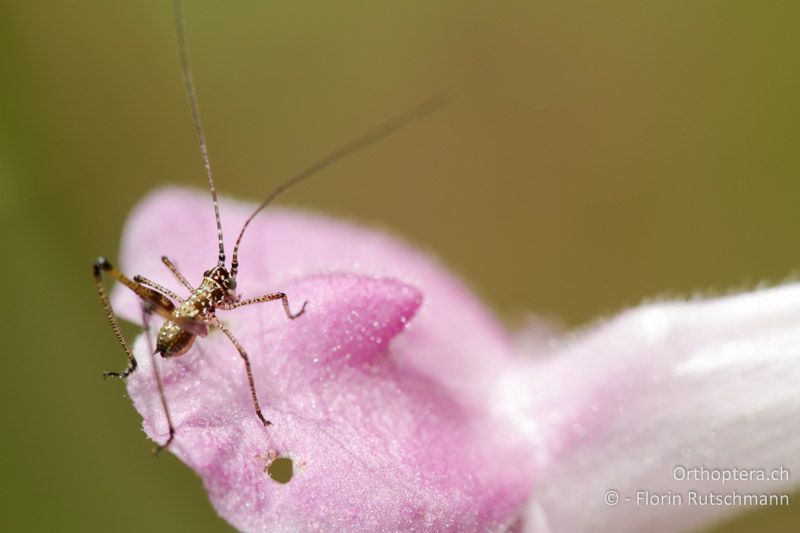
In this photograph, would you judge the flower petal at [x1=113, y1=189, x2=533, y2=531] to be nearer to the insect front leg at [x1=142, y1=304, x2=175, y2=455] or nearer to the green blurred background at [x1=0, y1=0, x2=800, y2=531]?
the insect front leg at [x1=142, y1=304, x2=175, y2=455]

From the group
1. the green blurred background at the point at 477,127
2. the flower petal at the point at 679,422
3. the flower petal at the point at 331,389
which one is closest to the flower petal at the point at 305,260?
the flower petal at the point at 331,389

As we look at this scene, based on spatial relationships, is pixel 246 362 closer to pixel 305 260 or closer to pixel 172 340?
pixel 172 340

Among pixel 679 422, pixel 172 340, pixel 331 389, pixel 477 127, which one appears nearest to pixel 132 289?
pixel 172 340

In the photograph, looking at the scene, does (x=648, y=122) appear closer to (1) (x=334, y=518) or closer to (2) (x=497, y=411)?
(2) (x=497, y=411)

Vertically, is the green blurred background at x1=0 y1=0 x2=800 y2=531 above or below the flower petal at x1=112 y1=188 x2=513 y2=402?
above

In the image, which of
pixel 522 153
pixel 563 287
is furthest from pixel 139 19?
pixel 563 287

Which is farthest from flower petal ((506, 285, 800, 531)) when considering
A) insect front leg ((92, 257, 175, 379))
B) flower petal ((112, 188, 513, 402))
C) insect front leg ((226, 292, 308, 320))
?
insect front leg ((92, 257, 175, 379))

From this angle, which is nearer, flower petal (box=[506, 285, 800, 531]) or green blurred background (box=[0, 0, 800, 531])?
flower petal (box=[506, 285, 800, 531])

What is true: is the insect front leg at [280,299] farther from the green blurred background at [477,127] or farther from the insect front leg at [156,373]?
the green blurred background at [477,127]
